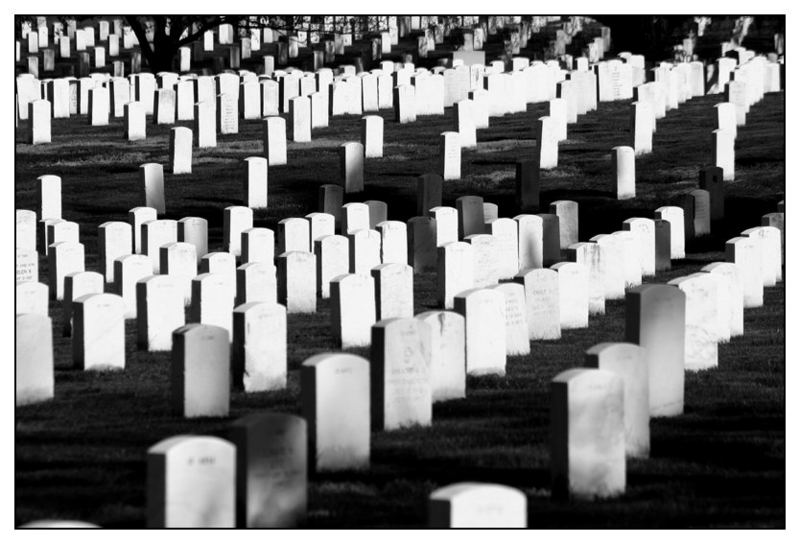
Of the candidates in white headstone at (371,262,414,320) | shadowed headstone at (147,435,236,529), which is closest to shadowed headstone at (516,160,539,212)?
white headstone at (371,262,414,320)

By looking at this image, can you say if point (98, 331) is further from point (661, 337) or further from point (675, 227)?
point (675, 227)

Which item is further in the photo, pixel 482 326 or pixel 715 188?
pixel 715 188

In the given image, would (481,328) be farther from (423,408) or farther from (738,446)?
(738,446)

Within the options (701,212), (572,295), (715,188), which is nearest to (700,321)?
(572,295)

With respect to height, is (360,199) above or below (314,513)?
above

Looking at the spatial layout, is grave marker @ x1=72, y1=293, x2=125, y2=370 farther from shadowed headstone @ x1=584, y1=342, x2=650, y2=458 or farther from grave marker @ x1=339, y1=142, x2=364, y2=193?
grave marker @ x1=339, y1=142, x2=364, y2=193

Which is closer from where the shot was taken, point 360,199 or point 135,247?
point 135,247

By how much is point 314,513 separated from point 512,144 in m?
19.1

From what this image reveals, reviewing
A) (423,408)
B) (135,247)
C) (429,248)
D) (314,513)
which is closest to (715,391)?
(423,408)

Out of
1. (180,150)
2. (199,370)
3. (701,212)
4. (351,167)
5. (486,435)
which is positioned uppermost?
(180,150)

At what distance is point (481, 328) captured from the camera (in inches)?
475

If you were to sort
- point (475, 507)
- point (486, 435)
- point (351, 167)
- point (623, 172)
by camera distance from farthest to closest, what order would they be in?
point (351, 167)
point (623, 172)
point (486, 435)
point (475, 507)
